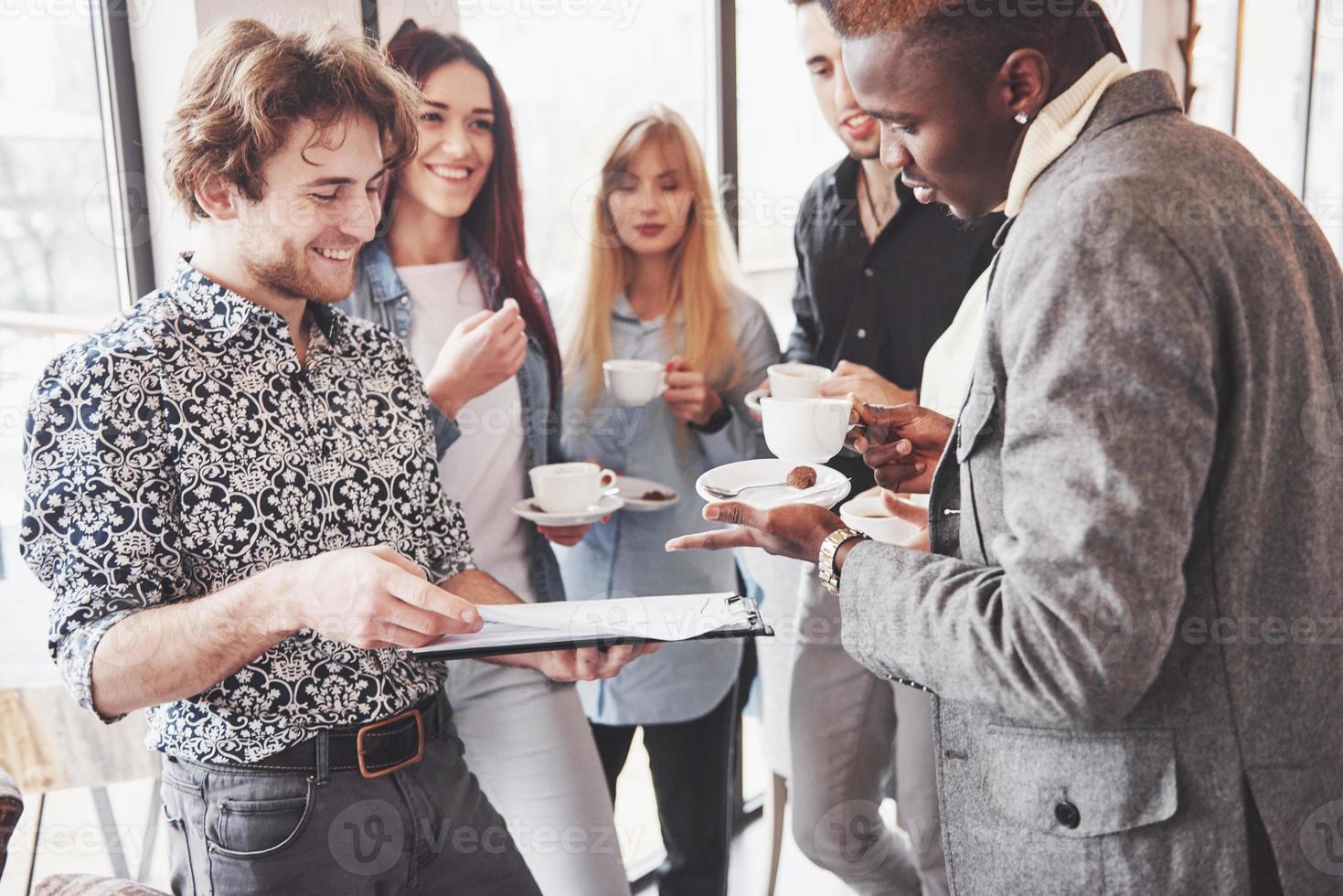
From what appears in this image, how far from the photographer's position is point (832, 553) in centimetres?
111

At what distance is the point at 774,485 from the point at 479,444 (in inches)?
36.2

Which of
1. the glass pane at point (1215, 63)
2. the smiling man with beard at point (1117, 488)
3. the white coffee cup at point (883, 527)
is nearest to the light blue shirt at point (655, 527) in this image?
the white coffee cup at point (883, 527)


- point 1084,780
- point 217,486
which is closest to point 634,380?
point 217,486

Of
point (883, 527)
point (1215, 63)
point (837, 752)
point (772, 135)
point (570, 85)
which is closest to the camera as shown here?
point (883, 527)

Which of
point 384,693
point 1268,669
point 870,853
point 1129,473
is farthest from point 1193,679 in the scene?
point 870,853

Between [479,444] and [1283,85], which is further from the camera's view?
[1283,85]

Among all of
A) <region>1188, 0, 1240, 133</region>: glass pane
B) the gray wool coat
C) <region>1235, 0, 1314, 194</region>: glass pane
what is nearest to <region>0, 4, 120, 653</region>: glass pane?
the gray wool coat

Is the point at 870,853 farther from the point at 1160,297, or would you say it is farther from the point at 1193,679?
the point at 1160,297

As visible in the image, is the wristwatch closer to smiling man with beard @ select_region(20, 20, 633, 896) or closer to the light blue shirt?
smiling man with beard @ select_region(20, 20, 633, 896)

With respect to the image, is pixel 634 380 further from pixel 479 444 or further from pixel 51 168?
pixel 51 168

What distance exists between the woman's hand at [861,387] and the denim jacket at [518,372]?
58 cm

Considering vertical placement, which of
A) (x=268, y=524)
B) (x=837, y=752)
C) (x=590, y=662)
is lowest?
(x=837, y=752)

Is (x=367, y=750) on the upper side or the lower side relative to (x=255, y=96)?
lower

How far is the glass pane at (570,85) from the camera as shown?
235 cm
